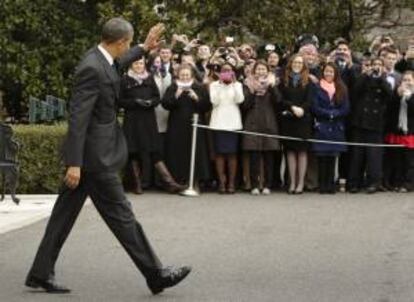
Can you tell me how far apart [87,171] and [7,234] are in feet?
10.6

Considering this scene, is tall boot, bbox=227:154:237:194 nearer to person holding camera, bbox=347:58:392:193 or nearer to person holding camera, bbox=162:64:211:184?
person holding camera, bbox=162:64:211:184

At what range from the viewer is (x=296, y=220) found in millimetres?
11578

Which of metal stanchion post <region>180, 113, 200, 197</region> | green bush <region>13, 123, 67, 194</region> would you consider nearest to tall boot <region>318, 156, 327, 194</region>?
metal stanchion post <region>180, 113, 200, 197</region>

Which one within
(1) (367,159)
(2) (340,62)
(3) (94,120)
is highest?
(2) (340,62)

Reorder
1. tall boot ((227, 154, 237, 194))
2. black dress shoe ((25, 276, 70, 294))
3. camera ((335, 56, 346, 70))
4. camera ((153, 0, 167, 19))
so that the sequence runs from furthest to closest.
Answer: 1. camera ((153, 0, 167, 19))
2. camera ((335, 56, 346, 70))
3. tall boot ((227, 154, 237, 194))
4. black dress shoe ((25, 276, 70, 294))

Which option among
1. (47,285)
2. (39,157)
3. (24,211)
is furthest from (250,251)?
(39,157)

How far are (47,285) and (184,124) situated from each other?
244 inches

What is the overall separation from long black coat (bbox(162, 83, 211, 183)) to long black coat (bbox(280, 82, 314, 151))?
39.3 inches

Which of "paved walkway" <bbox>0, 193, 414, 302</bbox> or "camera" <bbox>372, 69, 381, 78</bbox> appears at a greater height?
"camera" <bbox>372, 69, 381, 78</bbox>

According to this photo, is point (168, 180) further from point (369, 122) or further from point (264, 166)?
point (369, 122)

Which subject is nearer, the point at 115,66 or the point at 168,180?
the point at 115,66

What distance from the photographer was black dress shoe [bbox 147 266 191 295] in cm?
786

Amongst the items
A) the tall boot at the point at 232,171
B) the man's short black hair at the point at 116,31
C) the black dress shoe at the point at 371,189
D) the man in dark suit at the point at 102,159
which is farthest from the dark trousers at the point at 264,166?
the man's short black hair at the point at 116,31

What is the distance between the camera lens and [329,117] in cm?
1391
